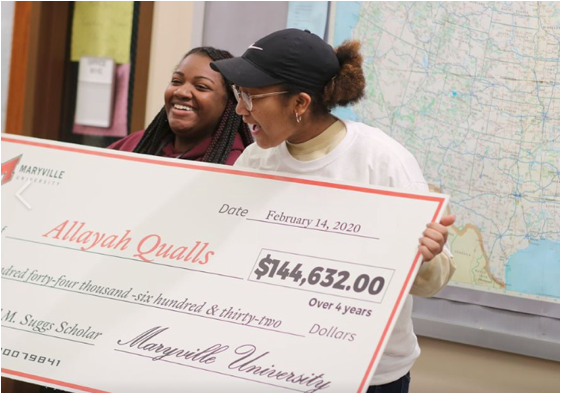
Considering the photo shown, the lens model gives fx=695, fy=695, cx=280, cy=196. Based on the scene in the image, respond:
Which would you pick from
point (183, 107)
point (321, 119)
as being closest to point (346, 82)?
point (321, 119)

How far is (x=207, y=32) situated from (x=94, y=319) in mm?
1609

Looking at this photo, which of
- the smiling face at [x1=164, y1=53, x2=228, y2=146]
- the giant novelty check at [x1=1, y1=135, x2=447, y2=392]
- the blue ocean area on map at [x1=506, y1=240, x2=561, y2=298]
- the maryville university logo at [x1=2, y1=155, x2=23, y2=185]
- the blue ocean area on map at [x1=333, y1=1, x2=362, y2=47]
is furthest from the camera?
the blue ocean area on map at [x1=333, y1=1, x2=362, y2=47]

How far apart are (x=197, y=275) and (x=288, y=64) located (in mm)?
527

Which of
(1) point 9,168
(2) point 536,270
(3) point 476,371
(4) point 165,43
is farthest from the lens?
(4) point 165,43

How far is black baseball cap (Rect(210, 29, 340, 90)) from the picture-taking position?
1.57 m

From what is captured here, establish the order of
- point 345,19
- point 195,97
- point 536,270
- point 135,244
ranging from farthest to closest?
point 345,19 < point 536,270 < point 195,97 < point 135,244

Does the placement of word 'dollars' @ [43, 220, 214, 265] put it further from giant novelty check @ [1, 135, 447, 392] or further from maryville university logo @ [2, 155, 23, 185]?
maryville university logo @ [2, 155, 23, 185]

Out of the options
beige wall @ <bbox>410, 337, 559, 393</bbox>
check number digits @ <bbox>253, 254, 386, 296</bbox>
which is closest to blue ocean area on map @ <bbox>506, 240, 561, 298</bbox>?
beige wall @ <bbox>410, 337, 559, 393</bbox>

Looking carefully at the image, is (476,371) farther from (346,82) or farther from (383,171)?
(346,82)

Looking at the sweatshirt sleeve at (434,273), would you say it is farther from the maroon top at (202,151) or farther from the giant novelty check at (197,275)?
the maroon top at (202,151)

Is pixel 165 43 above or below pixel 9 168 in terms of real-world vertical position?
above

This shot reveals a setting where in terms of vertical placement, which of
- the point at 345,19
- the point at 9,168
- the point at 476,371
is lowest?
the point at 476,371

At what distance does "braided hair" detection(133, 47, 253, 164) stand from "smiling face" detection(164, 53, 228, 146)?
2cm

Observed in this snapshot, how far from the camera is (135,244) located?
171cm
